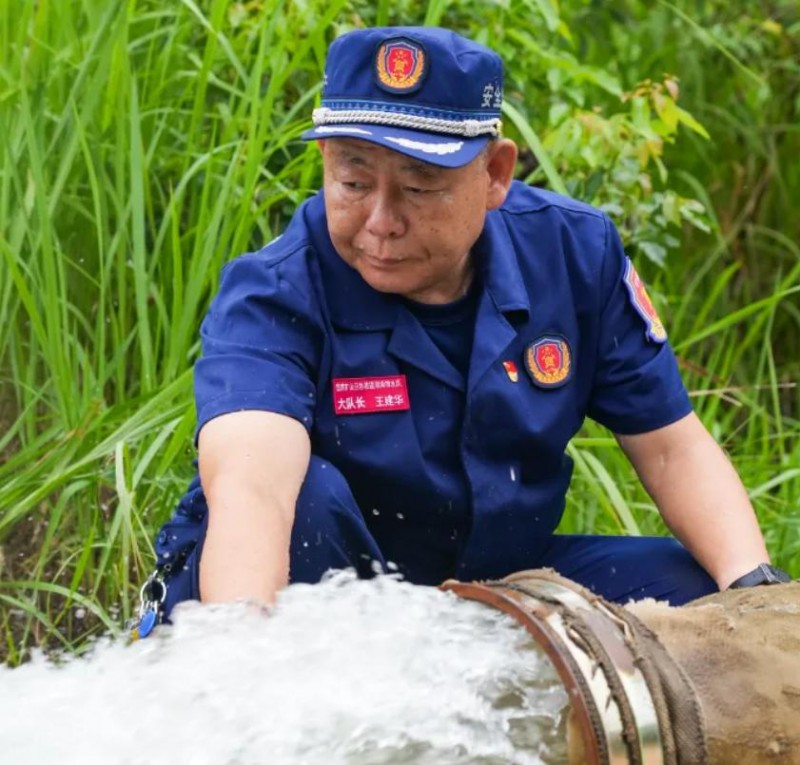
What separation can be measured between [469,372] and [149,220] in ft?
3.48

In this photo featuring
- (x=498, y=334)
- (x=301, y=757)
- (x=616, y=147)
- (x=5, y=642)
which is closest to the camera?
(x=301, y=757)

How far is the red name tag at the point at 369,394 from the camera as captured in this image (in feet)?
8.10

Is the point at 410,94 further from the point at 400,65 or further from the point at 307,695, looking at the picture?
the point at 307,695

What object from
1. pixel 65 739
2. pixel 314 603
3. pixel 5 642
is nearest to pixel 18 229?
pixel 5 642

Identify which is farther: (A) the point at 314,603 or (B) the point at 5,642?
(B) the point at 5,642

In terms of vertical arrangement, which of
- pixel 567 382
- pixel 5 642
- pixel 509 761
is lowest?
pixel 5 642

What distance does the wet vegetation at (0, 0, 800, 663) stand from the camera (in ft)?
9.46

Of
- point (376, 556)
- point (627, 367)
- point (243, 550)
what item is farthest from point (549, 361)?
point (243, 550)

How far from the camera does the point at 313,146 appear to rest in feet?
10.6

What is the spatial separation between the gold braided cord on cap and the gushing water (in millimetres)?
680

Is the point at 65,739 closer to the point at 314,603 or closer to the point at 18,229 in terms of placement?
the point at 314,603

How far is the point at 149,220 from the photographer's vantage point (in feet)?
11.0

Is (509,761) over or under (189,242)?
under

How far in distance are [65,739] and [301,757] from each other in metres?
0.25
